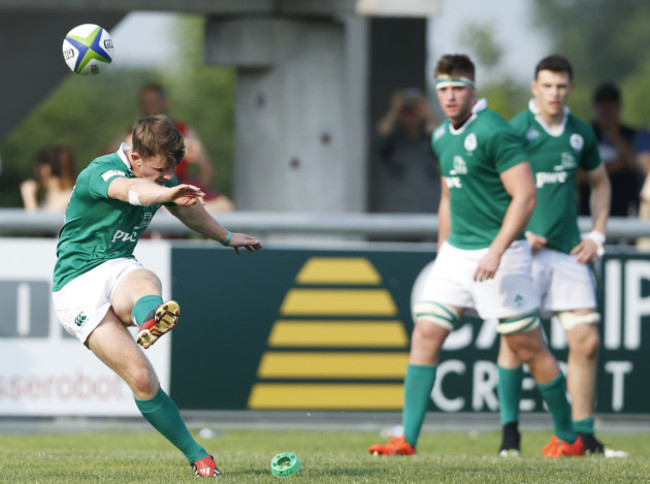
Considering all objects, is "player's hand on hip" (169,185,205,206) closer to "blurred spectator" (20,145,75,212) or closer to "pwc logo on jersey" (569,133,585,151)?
"pwc logo on jersey" (569,133,585,151)

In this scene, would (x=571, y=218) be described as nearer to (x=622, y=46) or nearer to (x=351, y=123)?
(x=351, y=123)

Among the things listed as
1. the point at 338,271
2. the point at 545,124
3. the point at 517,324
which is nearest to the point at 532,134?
the point at 545,124

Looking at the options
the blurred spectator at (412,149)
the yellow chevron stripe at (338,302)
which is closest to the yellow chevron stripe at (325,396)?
the yellow chevron stripe at (338,302)

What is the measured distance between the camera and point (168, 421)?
6.96 metres

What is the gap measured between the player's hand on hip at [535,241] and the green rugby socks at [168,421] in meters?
2.97

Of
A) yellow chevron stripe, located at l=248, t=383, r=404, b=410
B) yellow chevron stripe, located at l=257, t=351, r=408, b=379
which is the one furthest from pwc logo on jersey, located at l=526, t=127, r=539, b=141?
yellow chevron stripe, located at l=248, t=383, r=404, b=410

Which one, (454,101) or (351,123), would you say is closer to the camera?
(454,101)

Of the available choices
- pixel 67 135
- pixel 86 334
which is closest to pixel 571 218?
pixel 86 334

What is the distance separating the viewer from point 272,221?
1107 centimetres

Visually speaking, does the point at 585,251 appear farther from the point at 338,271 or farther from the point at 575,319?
the point at 338,271

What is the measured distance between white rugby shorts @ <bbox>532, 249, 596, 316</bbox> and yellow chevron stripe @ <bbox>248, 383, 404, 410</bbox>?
92.0 inches

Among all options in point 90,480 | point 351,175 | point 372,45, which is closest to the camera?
point 90,480

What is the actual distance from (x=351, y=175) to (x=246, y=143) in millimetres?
2218

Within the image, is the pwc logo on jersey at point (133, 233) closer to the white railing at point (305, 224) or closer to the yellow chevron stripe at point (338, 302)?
the white railing at point (305, 224)
